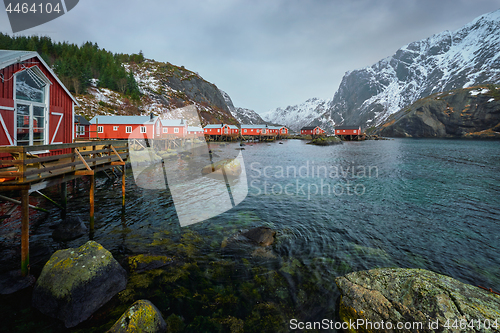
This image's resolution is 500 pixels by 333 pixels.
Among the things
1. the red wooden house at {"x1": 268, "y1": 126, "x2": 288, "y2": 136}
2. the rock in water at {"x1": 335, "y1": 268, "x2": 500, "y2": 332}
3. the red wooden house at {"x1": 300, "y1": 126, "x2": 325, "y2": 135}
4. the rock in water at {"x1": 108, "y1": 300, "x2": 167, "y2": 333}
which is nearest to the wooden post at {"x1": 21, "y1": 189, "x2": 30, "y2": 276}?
the rock in water at {"x1": 108, "y1": 300, "x2": 167, "y2": 333}

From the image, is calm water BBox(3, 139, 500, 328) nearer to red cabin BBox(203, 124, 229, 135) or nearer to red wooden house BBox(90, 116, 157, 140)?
red wooden house BBox(90, 116, 157, 140)

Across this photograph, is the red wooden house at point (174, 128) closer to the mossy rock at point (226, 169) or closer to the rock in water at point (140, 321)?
the mossy rock at point (226, 169)

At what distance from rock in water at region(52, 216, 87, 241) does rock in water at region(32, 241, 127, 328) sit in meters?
4.19

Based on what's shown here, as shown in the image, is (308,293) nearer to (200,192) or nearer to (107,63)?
(200,192)

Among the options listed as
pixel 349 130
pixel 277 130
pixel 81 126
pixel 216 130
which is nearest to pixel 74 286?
pixel 81 126

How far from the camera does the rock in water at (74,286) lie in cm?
573

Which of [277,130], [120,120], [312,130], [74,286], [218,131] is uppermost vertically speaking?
[312,130]

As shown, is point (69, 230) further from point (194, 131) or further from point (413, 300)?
point (194, 131)

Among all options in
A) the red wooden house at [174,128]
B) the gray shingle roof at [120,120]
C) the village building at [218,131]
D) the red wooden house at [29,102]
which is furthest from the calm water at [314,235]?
the village building at [218,131]

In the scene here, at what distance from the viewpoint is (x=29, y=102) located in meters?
12.1

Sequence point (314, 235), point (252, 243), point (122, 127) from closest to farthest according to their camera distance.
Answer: point (252, 243) → point (314, 235) → point (122, 127)

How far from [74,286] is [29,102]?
11.6 m

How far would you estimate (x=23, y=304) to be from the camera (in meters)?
6.03

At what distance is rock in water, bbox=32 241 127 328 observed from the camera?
18.8 feet
